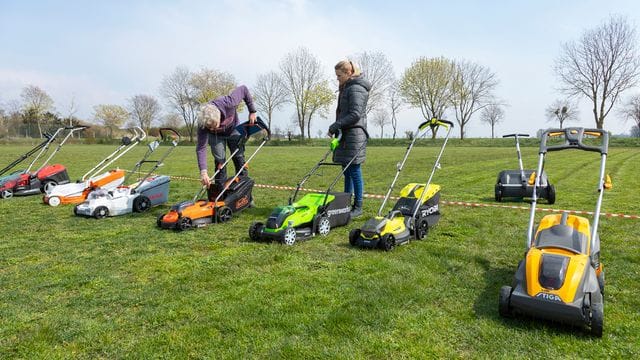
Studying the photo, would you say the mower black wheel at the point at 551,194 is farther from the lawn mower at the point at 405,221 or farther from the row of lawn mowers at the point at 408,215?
the lawn mower at the point at 405,221

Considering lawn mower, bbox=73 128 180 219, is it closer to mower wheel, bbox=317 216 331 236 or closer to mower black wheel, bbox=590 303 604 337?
mower wheel, bbox=317 216 331 236

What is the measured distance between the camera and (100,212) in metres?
7.89

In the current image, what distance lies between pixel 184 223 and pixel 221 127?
189 centimetres

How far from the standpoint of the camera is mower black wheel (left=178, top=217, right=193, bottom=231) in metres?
6.67

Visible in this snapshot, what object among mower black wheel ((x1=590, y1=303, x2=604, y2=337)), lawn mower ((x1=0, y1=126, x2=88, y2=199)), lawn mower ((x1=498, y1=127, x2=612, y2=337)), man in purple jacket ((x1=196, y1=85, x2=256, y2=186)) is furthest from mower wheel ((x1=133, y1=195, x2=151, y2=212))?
mower black wheel ((x1=590, y1=303, x2=604, y2=337))

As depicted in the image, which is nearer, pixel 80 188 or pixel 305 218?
pixel 305 218

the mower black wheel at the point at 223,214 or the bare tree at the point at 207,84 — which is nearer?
the mower black wheel at the point at 223,214

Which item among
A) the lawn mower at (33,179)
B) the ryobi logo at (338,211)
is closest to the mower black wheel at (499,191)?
the ryobi logo at (338,211)

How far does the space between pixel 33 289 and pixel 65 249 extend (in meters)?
1.58

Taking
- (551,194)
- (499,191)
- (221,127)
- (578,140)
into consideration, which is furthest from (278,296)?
(551,194)

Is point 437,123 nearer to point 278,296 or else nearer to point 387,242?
point 387,242

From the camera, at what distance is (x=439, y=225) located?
22.8 ft

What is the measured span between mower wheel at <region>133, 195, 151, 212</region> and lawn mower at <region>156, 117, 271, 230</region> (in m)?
1.63

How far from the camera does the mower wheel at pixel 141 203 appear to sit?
8367 mm
